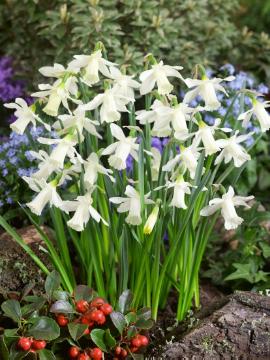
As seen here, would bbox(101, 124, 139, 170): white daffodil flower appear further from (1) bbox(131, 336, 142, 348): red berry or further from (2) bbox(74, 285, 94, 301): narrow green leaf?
(1) bbox(131, 336, 142, 348): red berry

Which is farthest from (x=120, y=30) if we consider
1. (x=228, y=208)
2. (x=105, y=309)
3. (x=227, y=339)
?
(x=227, y=339)

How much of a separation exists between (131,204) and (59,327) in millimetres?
450

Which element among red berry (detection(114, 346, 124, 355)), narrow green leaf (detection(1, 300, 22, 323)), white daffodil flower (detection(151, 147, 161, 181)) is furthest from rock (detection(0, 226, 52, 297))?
white daffodil flower (detection(151, 147, 161, 181))

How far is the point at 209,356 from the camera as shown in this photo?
2.03 meters

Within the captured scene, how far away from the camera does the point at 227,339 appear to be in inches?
82.0

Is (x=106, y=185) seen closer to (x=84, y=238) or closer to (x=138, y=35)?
(x=84, y=238)

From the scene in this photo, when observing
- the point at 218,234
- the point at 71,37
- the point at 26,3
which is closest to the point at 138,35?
the point at 71,37

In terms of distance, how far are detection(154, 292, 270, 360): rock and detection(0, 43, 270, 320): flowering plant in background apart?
25 cm

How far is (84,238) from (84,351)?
1.57 ft

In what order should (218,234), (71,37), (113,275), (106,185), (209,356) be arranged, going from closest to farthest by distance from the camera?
(209,356) < (106,185) < (113,275) < (218,234) < (71,37)

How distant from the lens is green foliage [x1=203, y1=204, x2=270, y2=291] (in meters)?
2.69

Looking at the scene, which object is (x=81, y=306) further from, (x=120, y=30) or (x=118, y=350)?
(x=120, y=30)

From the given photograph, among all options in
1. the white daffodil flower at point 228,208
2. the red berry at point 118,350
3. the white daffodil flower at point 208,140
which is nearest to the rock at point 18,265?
the red berry at point 118,350

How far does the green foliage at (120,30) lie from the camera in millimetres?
3281
